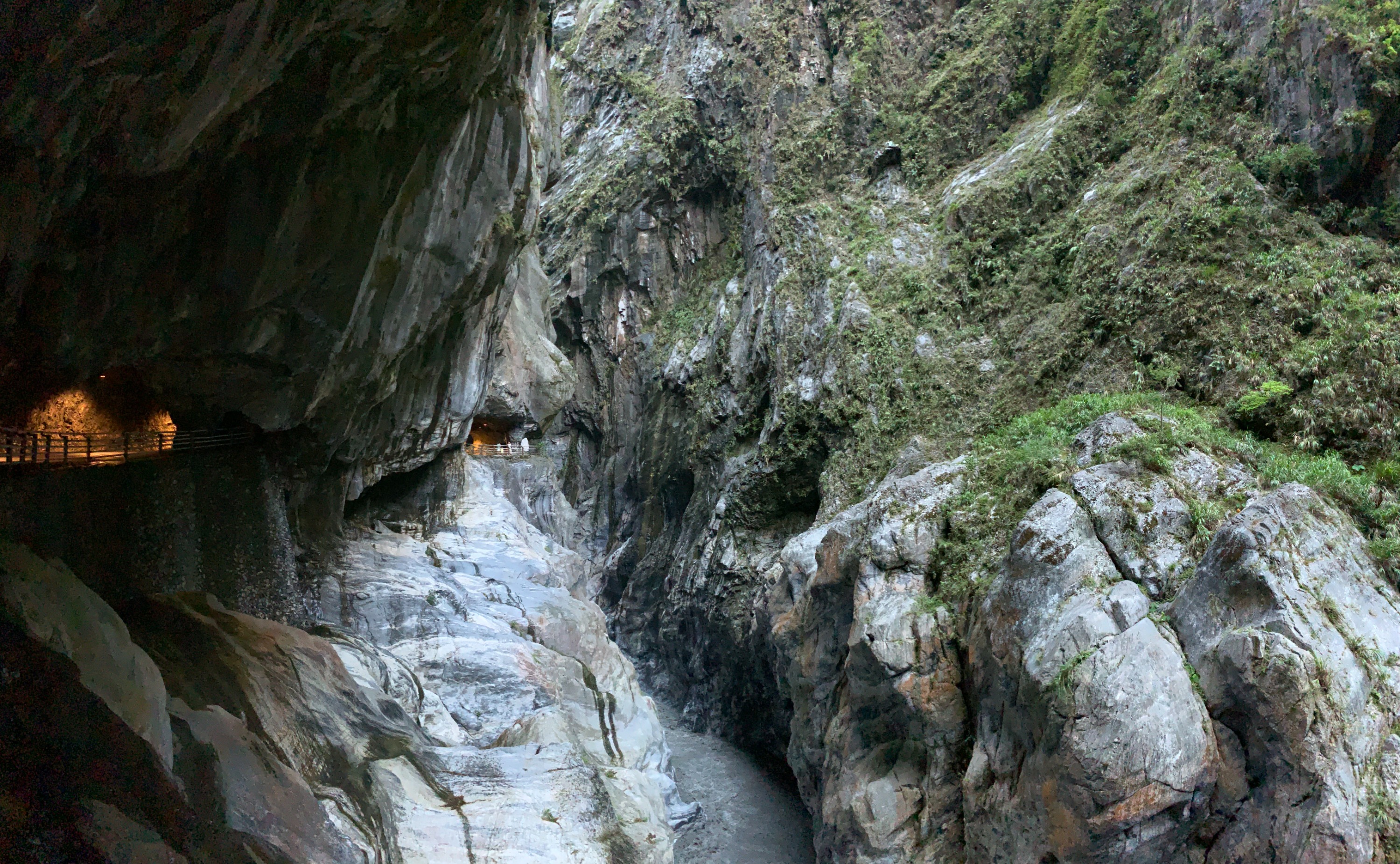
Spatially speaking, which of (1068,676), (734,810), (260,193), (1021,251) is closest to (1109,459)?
(1068,676)

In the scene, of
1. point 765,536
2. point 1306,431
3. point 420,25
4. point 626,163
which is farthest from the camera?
point 626,163

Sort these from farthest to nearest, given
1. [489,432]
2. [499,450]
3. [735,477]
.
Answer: [489,432]
[499,450]
[735,477]

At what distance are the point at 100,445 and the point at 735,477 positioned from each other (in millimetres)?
20646

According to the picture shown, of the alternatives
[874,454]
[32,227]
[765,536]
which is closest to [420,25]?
[32,227]

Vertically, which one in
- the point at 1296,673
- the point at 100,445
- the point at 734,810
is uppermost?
the point at 100,445

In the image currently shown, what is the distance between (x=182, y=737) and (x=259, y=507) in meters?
8.24

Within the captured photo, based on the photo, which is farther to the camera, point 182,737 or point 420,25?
point 420,25

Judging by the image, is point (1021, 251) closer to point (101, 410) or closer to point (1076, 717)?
point (1076, 717)

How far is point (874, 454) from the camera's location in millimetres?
23469

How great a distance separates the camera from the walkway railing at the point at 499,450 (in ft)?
100

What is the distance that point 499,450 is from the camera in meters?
31.2

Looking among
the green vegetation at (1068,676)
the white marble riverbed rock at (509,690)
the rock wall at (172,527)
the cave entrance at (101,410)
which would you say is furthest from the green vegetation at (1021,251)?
the cave entrance at (101,410)

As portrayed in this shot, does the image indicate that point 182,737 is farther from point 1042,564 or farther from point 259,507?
point 1042,564

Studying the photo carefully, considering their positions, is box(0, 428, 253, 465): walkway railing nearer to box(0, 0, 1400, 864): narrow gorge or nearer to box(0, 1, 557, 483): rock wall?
box(0, 0, 1400, 864): narrow gorge
